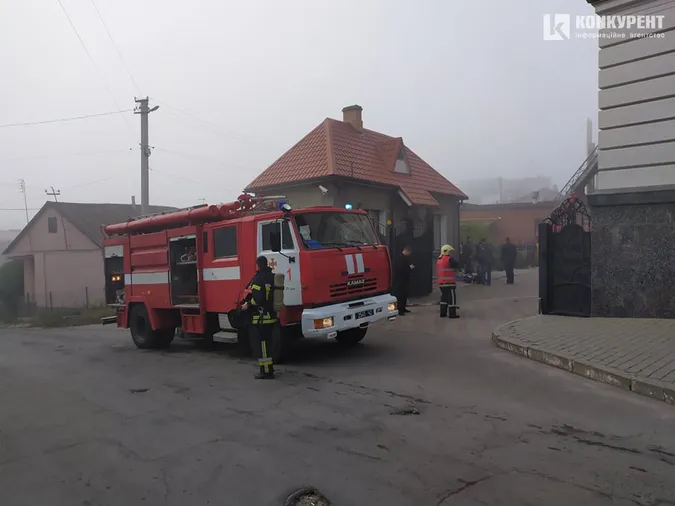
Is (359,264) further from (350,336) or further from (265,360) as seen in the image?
(265,360)

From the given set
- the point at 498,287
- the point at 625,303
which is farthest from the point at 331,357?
the point at 498,287

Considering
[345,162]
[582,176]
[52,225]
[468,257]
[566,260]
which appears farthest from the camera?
[52,225]

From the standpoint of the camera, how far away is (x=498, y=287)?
Result: 19.7m

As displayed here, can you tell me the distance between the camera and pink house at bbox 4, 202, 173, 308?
33.3 m

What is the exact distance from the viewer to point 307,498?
3.77 meters

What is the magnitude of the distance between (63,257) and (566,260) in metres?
32.3

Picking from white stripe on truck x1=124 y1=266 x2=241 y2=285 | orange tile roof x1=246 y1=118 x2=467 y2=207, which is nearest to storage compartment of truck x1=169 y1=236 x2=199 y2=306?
white stripe on truck x1=124 y1=266 x2=241 y2=285

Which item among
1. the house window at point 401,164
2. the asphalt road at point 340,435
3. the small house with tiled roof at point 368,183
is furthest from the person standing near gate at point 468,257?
the asphalt road at point 340,435

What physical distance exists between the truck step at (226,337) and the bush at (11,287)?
97.7 feet

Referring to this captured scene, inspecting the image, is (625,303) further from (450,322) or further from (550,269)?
(450,322)

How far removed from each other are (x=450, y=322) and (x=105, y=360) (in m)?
7.15

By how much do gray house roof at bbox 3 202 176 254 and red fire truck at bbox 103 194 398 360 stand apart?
859 inches

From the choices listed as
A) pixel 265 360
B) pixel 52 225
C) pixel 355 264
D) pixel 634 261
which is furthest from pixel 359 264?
pixel 52 225

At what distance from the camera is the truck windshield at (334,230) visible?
816cm
